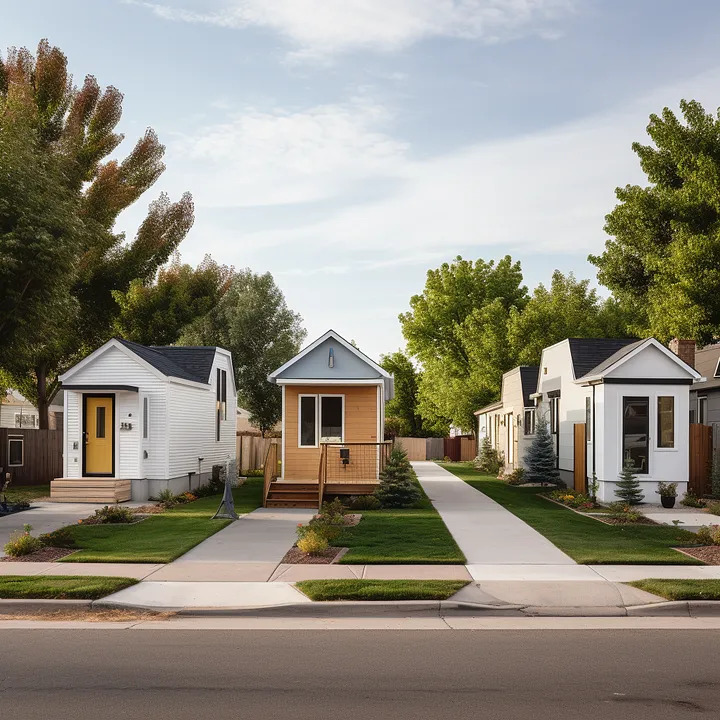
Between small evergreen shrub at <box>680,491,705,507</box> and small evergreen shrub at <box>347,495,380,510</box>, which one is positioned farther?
small evergreen shrub at <box>680,491,705,507</box>

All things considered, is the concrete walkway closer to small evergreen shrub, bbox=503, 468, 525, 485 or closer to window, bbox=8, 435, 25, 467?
small evergreen shrub, bbox=503, 468, 525, 485

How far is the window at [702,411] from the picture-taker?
88.6ft

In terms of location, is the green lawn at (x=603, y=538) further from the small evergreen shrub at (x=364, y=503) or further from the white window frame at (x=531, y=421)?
the white window frame at (x=531, y=421)

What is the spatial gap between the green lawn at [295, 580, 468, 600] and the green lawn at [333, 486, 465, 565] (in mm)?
1719

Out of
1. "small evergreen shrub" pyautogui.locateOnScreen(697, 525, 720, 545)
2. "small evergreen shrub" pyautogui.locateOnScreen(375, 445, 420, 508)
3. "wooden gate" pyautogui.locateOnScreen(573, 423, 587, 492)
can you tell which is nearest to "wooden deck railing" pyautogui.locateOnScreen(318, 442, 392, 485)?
"small evergreen shrub" pyautogui.locateOnScreen(375, 445, 420, 508)

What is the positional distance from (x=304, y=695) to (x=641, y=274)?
1340 inches

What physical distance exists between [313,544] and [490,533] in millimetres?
4348

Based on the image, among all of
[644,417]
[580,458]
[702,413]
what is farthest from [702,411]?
[644,417]

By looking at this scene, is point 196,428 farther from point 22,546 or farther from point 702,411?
point 702,411

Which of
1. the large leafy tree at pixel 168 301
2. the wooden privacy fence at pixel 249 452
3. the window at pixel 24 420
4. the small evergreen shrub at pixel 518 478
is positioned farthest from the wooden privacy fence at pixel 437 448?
the small evergreen shrub at pixel 518 478

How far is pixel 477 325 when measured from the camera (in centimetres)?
5050

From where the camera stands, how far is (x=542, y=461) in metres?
27.6

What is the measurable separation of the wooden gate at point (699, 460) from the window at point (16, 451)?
847 inches

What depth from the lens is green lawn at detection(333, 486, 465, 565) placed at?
44.4 ft
